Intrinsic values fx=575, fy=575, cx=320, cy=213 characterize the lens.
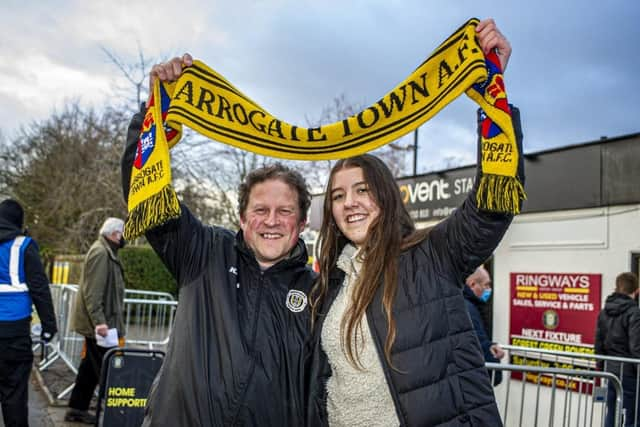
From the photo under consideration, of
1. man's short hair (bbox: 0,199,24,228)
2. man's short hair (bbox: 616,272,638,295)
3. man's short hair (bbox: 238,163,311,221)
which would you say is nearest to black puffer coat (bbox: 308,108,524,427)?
man's short hair (bbox: 238,163,311,221)

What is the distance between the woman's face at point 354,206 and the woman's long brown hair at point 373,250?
0.07 ft

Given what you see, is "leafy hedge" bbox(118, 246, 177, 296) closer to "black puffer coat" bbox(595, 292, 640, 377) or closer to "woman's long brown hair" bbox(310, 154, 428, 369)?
"black puffer coat" bbox(595, 292, 640, 377)

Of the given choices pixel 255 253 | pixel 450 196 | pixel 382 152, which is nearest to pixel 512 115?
pixel 255 253

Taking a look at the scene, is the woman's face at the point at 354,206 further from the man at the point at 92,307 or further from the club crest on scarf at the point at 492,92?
the man at the point at 92,307

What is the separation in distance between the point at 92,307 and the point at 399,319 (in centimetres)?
457

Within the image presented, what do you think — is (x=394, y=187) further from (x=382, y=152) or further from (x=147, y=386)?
(x=382, y=152)

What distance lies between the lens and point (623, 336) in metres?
6.31

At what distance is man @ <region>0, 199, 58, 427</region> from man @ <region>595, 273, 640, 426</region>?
566cm

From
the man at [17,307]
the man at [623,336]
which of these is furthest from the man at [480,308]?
the man at [17,307]

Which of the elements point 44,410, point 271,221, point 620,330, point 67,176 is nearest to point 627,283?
point 620,330

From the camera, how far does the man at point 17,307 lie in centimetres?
481

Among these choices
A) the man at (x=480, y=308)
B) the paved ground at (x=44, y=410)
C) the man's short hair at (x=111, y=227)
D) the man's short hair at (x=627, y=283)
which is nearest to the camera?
the man at (x=480, y=308)

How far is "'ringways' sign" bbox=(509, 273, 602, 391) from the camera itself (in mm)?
7977

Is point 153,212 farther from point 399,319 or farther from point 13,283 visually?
point 13,283
